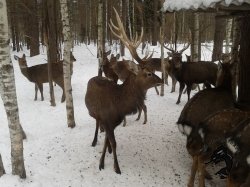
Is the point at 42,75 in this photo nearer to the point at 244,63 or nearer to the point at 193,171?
the point at 244,63

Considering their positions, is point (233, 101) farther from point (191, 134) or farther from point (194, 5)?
point (194, 5)

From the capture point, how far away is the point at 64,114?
8.78m

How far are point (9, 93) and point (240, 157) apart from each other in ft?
10.2

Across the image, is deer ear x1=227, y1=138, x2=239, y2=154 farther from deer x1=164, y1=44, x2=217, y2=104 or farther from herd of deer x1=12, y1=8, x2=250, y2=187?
deer x1=164, y1=44, x2=217, y2=104

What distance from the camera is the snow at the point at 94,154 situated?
5188 millimetres

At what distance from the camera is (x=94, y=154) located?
19.4 ft

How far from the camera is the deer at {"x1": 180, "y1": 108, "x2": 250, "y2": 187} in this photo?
4547mm

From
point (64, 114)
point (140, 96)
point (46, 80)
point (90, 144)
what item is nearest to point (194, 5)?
point (140, 96)

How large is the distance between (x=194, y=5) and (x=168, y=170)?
2.66 meters

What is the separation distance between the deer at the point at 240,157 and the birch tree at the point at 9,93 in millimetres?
2922

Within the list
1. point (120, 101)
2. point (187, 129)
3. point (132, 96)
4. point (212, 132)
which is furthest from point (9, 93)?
point (212, 132)

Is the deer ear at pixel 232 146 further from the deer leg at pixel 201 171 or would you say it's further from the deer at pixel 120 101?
the deer at pixel 120 101

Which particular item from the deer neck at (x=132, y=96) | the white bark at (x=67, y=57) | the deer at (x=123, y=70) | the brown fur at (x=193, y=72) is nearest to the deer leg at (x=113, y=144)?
the deer neck at (x=132, y=96)

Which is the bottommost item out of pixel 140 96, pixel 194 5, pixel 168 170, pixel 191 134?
pixel 168 170
